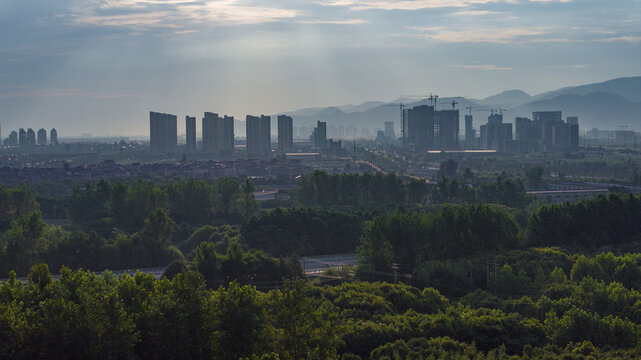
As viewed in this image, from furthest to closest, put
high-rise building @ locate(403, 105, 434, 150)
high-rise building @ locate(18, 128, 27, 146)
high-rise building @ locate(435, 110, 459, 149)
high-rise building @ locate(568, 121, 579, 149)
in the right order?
high-rise building @ locate(18, 128, 27, 146) < high-rise building @ locate(435, 110, 459, 149) < high-rise building @ locate(403, 105, 434, 150) < high-rise building @ locate(568, 121, 579, 149)

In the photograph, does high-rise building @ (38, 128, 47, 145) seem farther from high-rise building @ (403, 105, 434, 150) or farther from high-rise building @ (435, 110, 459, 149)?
high-rise building @ (435, 110, 459, 149)

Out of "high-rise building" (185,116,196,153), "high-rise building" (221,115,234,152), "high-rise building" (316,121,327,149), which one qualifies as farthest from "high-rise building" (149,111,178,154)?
"high-rise building" (316,121,327,149)

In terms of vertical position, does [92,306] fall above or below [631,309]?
above

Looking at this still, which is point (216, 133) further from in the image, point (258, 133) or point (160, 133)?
point (160, 133)

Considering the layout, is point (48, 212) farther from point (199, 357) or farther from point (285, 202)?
point (199, 357)

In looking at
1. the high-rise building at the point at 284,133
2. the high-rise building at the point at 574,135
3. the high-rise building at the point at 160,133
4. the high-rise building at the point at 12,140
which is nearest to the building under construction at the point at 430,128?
the high-rise building at the point at 574,135

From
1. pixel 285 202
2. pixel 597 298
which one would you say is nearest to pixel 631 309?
pixel 597 298
